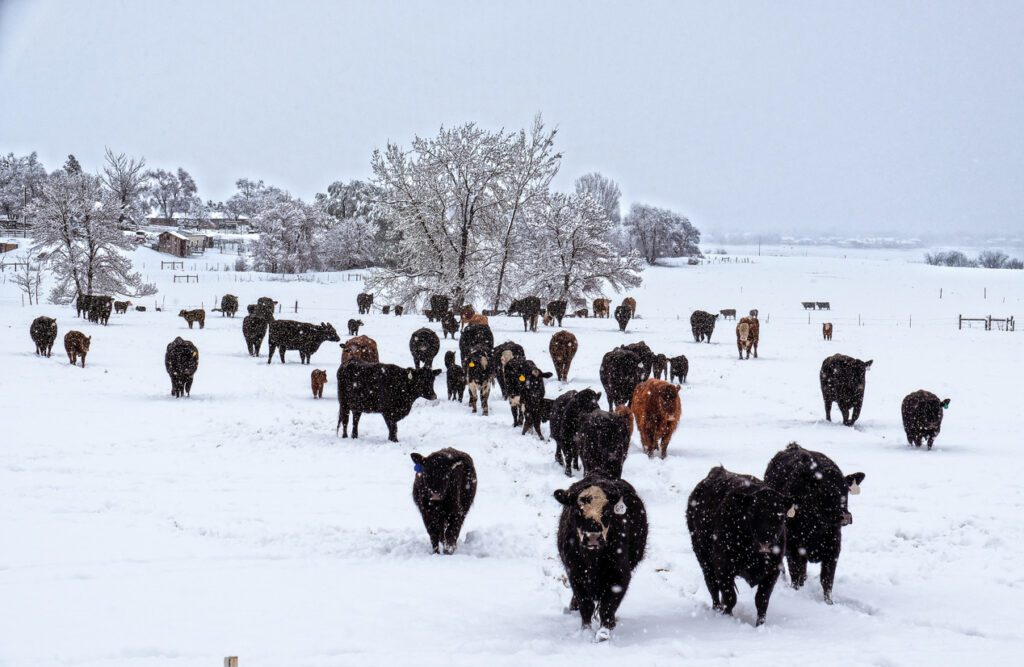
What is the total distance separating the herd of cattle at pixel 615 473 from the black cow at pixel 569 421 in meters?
0.02

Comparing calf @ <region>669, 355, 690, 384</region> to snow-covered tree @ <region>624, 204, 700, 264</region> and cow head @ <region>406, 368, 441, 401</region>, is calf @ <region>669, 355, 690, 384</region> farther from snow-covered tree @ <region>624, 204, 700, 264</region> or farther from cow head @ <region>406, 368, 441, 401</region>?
snow-covered tree @ <region>624, 204, 700, 264</region>

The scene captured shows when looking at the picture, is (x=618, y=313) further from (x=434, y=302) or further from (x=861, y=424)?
(x=861, y=424)

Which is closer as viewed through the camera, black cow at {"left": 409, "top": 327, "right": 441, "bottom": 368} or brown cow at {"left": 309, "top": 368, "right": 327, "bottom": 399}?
brown cow at {"left": 309, "top": 368, "right": 327, "bottom": 399}

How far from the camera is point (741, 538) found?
5.99 m

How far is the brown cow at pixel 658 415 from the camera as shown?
40.7ft

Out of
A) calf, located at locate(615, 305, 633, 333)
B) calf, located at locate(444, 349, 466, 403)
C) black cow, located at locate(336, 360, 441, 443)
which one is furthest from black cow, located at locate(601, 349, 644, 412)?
calf, located at locate(615, 305, 633, 333)

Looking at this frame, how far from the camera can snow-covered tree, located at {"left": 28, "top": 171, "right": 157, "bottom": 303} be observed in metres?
42.5

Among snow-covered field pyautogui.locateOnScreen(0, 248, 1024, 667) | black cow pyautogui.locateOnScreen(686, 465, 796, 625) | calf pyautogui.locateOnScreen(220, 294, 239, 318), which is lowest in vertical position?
snow-covered field pyautogui.locateOnScreen(0, 248, 1024, 667)

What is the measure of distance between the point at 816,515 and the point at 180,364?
14.2m

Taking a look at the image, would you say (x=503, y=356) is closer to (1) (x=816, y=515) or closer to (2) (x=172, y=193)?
(1) (x=816, y=515)

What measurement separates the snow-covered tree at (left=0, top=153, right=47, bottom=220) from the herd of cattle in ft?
281

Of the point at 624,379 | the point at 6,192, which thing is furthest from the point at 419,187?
the point at 6,192

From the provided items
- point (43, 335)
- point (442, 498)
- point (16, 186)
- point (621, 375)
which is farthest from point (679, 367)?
point (16, 186)

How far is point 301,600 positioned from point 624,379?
35.5 ft
